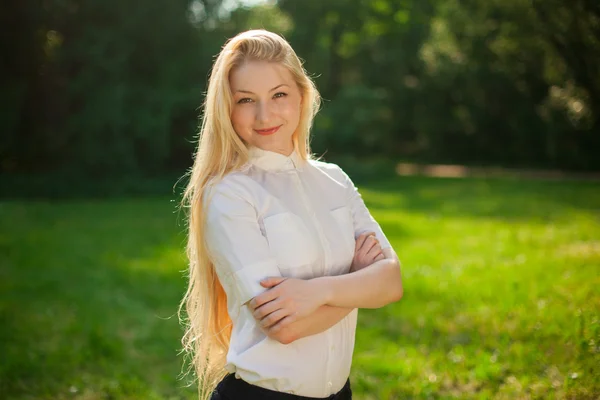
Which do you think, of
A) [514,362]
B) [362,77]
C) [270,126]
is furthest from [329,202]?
[362,77]

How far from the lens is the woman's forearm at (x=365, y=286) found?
2021 mm

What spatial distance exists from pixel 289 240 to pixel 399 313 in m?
3.80

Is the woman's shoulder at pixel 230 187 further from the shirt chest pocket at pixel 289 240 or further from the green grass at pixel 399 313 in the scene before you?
the green grass at pixel 399 313

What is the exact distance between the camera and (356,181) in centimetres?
2058

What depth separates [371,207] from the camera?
1357 cm

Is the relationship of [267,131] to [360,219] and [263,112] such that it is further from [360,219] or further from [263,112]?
[360,219]

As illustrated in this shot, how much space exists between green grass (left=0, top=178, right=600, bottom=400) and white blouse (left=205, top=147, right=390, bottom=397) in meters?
1.57

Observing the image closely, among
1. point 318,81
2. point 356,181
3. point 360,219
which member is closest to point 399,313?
point 360,219

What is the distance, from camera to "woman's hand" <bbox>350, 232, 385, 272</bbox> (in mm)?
2260

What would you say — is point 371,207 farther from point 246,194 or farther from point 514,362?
point 246,194

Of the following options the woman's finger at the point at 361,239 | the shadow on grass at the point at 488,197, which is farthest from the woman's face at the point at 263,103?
the shadow on grass at the point at 488,197

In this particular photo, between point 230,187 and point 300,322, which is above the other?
Answer: point 230,187

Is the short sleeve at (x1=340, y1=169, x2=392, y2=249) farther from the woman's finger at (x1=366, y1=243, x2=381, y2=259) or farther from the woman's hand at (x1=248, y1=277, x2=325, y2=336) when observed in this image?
the woman's hand at (x1=248, y1=277, x2=325, y2=336)

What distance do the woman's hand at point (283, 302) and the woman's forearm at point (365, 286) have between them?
5 cm
